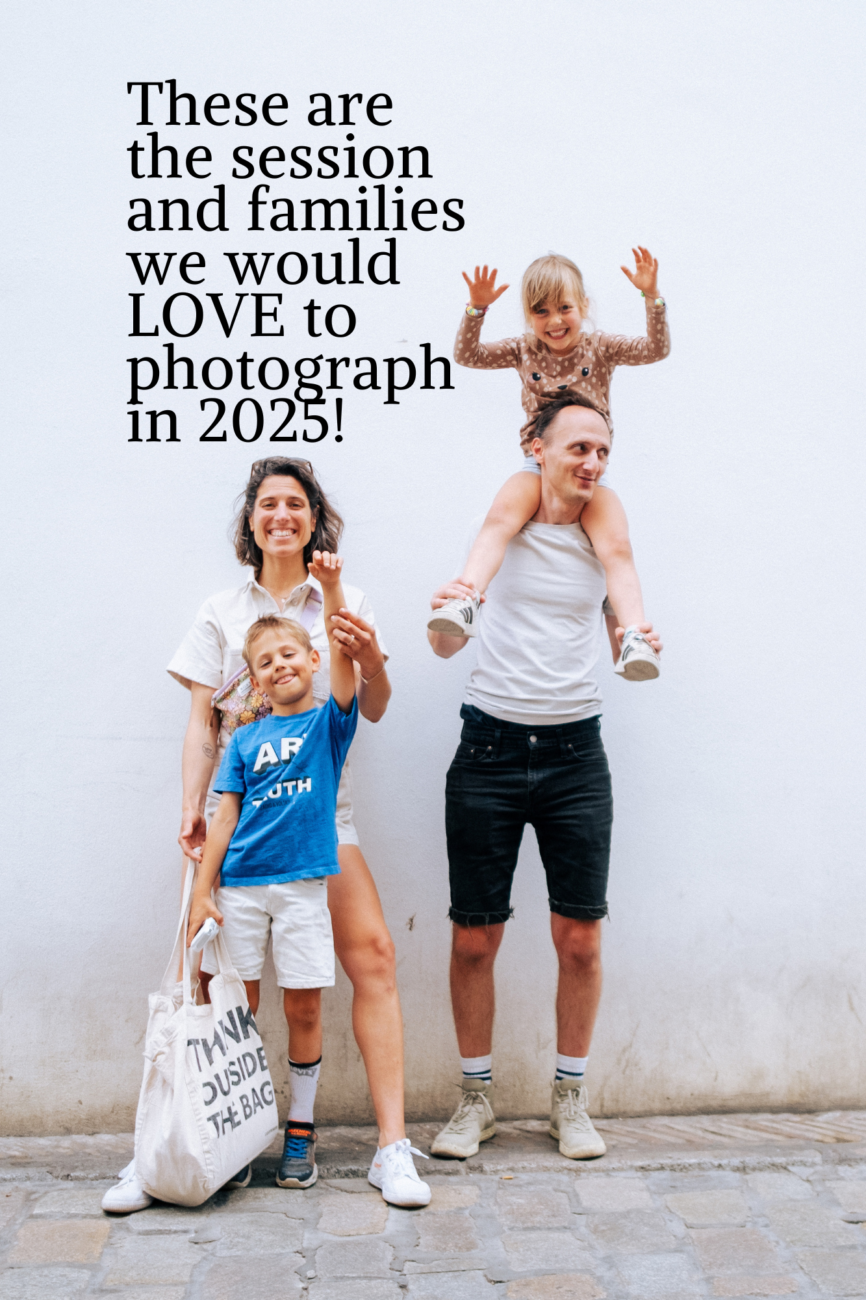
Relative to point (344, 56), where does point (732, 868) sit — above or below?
below

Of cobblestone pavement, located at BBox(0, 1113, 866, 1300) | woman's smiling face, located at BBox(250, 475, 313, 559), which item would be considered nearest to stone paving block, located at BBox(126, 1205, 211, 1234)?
cobblestone pavement, located at BBox(0, 1113, 866, 1300)

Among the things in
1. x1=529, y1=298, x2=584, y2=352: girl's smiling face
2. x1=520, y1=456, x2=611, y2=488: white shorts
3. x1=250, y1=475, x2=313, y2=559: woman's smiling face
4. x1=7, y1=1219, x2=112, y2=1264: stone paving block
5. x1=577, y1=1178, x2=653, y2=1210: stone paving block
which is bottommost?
x1=577, y1=1178, x2=653, y2=1210: stone paving block

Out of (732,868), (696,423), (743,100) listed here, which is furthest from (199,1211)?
(743,100)

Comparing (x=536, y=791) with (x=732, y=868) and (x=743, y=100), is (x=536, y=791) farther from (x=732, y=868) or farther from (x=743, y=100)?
(x=743, y=100)

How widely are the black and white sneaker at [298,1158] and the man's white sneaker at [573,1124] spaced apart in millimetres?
734

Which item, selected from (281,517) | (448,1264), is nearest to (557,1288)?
(448,1264)

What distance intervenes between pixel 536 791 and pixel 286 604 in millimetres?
909

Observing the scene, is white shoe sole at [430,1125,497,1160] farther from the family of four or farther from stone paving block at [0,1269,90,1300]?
stone paving block at [0,1269,90,1300]

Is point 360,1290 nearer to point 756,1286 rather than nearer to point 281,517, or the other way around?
point 756,1286

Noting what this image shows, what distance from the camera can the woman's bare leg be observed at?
10.3 ft

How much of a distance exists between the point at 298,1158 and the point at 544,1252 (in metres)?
0.76

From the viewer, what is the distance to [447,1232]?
9.43 ft

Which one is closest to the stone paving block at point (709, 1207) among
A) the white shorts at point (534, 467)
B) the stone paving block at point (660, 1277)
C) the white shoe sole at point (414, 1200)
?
the stone paving block at point (660, 1277)

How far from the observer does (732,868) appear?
12.2 ft
